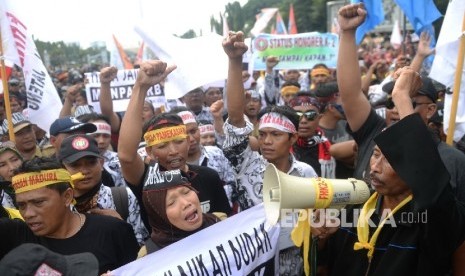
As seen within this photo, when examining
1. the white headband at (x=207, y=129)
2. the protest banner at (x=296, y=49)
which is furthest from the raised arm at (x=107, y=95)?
the protest banner at (x=296, y=49)

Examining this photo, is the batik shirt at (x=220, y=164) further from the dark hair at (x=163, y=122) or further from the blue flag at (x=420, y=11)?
the blue flag at (x=420, y=11)

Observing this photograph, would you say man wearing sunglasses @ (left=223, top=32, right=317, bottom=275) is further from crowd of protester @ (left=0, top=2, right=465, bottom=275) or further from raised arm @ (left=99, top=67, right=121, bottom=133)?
raised arm @ (left=99, top=67, right=121, bottom=133)

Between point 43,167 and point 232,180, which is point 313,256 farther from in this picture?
point 43,167

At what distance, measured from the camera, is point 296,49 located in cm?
1066

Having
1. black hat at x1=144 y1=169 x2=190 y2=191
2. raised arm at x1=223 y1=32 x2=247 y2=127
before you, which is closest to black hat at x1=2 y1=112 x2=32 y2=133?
raised arm at x1=223 y1=32 x2=247 y2=127

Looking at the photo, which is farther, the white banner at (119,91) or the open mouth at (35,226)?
the white banner at (119,91)

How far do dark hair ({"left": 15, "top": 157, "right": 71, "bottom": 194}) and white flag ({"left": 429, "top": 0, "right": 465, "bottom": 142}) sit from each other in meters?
2.88

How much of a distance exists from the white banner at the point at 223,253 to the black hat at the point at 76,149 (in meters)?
1.07

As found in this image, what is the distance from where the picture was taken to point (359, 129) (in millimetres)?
3223

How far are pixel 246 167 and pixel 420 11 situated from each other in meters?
2.98

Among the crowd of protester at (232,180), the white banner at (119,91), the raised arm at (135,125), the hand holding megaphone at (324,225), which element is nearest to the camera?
the crowd of protester at (232,180)

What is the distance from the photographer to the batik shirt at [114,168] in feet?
14.1

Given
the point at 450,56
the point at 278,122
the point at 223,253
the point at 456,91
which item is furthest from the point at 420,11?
the point at 223,253

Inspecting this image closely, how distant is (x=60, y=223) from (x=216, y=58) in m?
2.49
